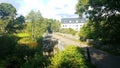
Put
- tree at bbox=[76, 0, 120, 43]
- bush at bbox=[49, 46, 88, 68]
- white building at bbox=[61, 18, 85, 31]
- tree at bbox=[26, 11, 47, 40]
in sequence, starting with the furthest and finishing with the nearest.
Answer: white building at bbox=[61, 18, 85, 31], tree at bbox=[26, 11, 47, 40], tree at bbox=[76, 0, 120, 43], bush at bbox=[49, 46, 88, 68]

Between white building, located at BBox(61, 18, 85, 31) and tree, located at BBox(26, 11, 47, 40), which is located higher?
tree, located at BBox(26, 11, 47, 40)

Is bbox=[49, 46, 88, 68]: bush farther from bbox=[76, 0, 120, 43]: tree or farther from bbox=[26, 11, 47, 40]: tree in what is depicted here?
bbox=[26, 11, 47, 40]: tree

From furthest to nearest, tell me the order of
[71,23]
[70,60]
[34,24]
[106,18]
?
[71,23] < [34,24] < [106,18] < [70,60]

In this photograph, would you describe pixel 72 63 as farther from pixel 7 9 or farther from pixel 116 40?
pixel 7 9

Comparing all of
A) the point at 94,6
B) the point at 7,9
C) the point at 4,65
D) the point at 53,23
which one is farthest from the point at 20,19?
the point at 4,65

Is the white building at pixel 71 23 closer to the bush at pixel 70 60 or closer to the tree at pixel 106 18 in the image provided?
the tree at pixel 106 18

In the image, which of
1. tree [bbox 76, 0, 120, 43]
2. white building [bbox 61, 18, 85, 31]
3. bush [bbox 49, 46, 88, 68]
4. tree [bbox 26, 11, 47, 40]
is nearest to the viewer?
bush [bbox 49, 46, 88, 68]

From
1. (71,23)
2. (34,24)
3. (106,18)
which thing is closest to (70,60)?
(106,18)

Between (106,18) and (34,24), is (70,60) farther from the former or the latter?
(34,24)

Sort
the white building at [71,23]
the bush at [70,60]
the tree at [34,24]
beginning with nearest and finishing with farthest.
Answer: the bush at [70,60] → the tree at [34,24] → the white building at [71,23]

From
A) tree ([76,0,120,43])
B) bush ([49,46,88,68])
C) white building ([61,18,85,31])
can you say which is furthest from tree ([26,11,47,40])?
white building ([61,18,85,31])

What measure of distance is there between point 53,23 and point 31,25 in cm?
8353

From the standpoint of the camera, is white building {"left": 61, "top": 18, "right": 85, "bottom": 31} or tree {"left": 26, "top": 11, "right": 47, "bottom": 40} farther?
white building {"left": 61, "top": 18, "right": 85, "bottom": 31}

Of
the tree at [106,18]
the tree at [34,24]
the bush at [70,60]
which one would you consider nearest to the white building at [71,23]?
the tree at [34,24]
